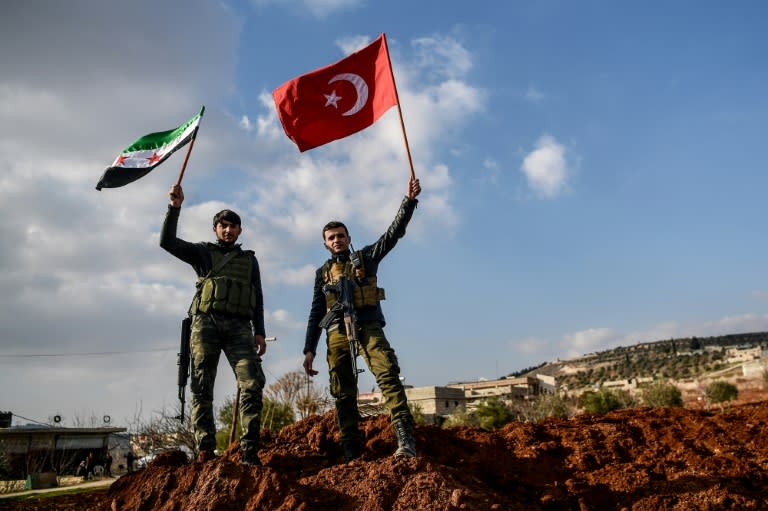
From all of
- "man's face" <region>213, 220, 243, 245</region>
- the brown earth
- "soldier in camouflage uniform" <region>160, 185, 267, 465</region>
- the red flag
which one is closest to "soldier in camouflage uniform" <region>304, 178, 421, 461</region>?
the brown earth

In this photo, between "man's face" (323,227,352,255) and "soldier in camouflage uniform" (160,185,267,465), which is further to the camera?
"man's face" (323,227,352,255)

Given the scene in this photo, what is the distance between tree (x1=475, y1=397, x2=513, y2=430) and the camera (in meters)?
34.5

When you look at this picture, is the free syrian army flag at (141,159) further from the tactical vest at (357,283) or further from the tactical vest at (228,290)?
the tactical vest at (357,283)

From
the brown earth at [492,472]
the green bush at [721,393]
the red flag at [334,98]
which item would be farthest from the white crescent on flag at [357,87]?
the green bush at [721,393]

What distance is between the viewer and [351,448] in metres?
5.12

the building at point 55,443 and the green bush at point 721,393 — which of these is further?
the green bush at point 721,393

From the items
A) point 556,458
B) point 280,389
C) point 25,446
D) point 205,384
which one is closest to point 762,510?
point 556,458

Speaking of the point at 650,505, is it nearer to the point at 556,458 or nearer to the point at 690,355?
the point at 556,458

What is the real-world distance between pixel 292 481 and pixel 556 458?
233 centimetres

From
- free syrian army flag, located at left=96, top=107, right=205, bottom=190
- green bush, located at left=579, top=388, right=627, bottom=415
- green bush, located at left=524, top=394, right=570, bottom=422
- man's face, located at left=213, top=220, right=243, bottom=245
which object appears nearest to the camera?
man's face, located at left=213, top=220, right=243, bottom=245

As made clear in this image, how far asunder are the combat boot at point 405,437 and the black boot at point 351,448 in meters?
0.60

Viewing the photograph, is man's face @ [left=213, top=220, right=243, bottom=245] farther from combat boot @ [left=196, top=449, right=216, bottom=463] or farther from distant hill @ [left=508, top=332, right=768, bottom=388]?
distant hill @ [left=508, top=332, right=768, bottom=388]

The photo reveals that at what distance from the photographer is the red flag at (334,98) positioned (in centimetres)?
677

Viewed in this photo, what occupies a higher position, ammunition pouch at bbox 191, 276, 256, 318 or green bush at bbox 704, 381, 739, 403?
ammunition pouch at bbox 191, 276, 256, 318
